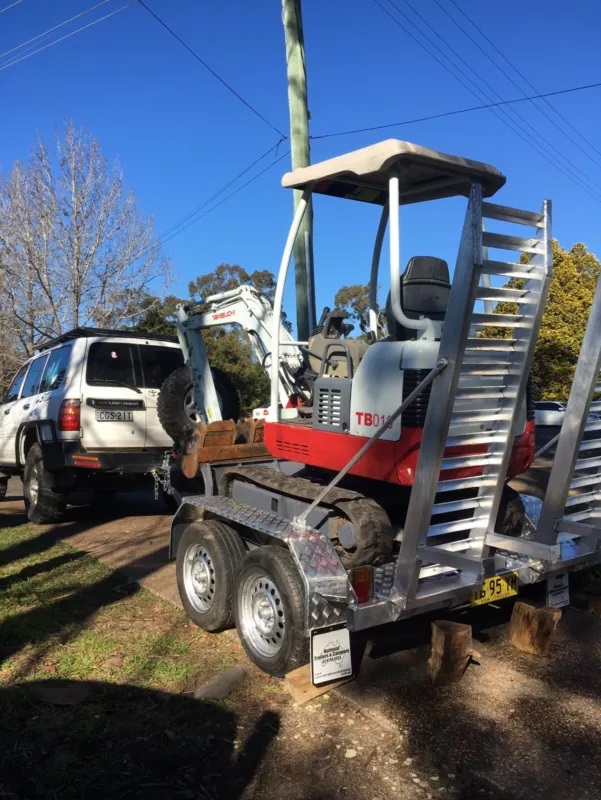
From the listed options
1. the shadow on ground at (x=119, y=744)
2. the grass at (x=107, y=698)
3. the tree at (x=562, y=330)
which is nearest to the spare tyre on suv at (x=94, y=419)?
the grass at (x=107, y=698)

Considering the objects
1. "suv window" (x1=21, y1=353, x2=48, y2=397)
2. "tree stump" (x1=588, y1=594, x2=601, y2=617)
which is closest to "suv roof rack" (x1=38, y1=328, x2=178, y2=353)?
"suv window" (x1=21, y1=353, x2=48, y2=397)

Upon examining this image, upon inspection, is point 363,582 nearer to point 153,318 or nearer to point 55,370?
point 55,370

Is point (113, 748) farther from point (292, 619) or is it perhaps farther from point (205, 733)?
point (292, 619)

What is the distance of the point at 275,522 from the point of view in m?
4.46

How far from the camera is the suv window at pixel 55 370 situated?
8.52 m

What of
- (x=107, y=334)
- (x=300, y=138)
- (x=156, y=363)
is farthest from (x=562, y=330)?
(x=107, y=334)

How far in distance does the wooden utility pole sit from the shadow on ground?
5.65 metres

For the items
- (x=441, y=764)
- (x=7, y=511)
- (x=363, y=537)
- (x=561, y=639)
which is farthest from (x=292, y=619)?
(x=7, y=511)

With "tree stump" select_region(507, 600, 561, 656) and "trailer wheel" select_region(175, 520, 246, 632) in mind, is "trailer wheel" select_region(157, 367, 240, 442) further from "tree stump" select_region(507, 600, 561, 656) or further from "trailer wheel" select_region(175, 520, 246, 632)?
"tree stump" select_region(507, 600, 561, 656)

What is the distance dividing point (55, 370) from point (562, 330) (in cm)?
1604

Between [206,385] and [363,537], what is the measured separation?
3595 mm

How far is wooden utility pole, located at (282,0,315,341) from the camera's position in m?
8.95

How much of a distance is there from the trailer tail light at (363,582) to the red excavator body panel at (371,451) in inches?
22.9

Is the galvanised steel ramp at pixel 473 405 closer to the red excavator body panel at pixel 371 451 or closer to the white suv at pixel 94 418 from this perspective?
the red excavator body panel at pixel 371 451
